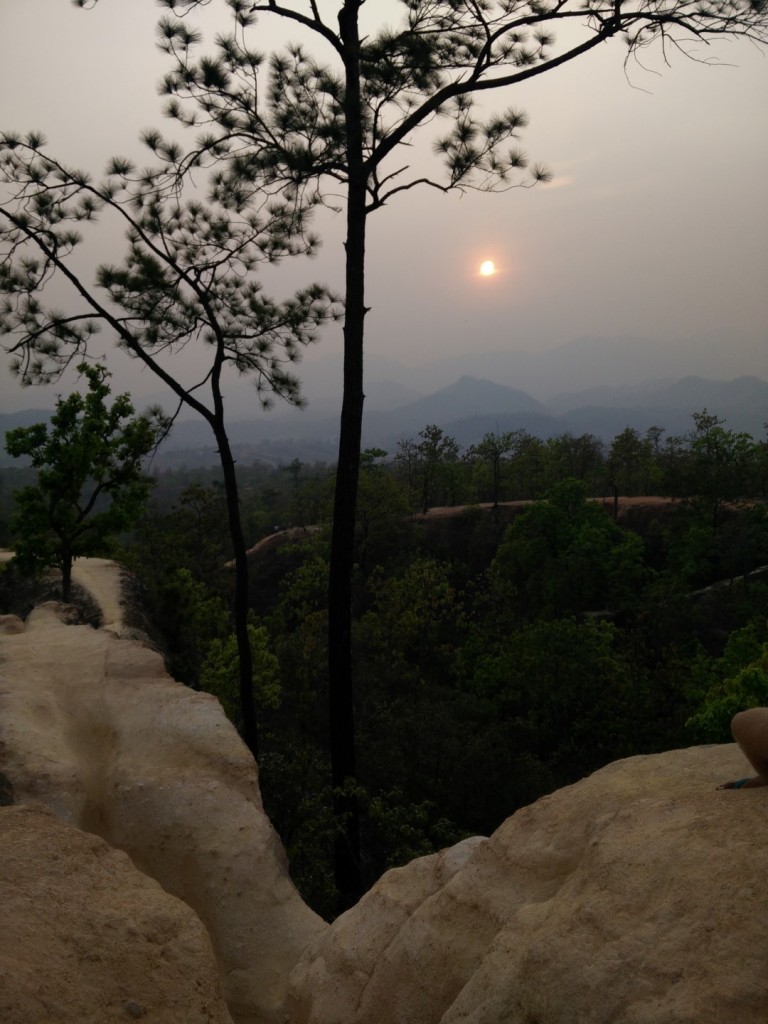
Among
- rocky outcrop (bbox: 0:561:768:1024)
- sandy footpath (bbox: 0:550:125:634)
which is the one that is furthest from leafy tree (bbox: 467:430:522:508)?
rocky outcrop (bbox: 0:561:768:1024)

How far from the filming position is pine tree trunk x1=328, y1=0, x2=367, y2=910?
34.2ft

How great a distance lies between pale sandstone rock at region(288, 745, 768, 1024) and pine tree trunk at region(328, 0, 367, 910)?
4639 millimetres

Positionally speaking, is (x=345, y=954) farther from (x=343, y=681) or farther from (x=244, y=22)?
(x=244, y=22)

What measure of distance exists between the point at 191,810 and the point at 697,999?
4954mm

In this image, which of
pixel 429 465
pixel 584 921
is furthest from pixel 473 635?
pixel 584 921

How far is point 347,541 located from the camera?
1059 cm

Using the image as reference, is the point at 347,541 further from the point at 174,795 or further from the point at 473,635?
the point at 473,635

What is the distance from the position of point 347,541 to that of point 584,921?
733 cm

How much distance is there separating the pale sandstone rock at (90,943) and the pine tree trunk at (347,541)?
16.9 ft

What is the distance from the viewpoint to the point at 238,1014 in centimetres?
561

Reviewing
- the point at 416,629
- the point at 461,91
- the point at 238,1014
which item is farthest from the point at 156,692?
the point at 416,629

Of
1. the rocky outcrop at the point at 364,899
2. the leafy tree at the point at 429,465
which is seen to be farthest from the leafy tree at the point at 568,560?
the rocky outcrop at the point at 364,899

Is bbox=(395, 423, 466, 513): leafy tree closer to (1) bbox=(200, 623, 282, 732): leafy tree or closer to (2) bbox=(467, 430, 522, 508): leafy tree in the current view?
(2) bbox=(467, 430, 522, 508): leafy tree

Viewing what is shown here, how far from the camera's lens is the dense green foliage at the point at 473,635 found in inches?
707
